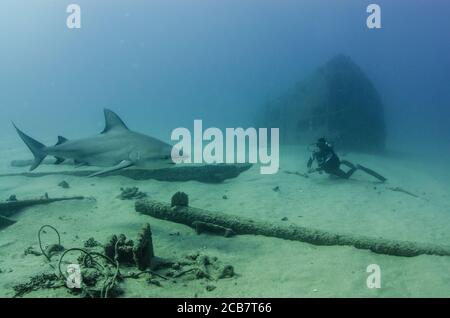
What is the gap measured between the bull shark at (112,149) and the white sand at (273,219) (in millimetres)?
1251

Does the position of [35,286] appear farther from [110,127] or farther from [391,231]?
[391,231]

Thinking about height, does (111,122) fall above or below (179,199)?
above

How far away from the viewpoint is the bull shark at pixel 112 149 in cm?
744

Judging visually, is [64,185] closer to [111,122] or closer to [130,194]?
[130,194]

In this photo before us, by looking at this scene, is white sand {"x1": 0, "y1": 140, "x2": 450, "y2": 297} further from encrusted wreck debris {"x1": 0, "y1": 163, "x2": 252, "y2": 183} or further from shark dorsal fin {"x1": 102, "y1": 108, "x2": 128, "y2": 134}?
shark dorsal fin {"x1": 102, "y1": 108, "x2": 128, "y2": 134}

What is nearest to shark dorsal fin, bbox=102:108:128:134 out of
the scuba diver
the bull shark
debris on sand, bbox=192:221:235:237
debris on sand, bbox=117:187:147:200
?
the bull shark

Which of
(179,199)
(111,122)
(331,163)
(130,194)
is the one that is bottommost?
(130,194)

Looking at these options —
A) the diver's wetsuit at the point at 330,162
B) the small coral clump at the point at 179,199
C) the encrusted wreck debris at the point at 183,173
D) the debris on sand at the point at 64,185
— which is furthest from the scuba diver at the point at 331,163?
the debris on sand at the point at 64,185

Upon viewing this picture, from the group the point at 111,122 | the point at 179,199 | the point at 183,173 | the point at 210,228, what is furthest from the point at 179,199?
the point at 183,173

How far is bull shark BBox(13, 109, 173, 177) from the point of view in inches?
293

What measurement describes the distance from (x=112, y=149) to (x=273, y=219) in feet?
13.1

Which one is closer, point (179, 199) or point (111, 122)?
point (179, 199)

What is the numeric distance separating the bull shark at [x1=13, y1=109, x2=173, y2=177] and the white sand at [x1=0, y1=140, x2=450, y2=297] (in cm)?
125

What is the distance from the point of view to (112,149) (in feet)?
26.0
